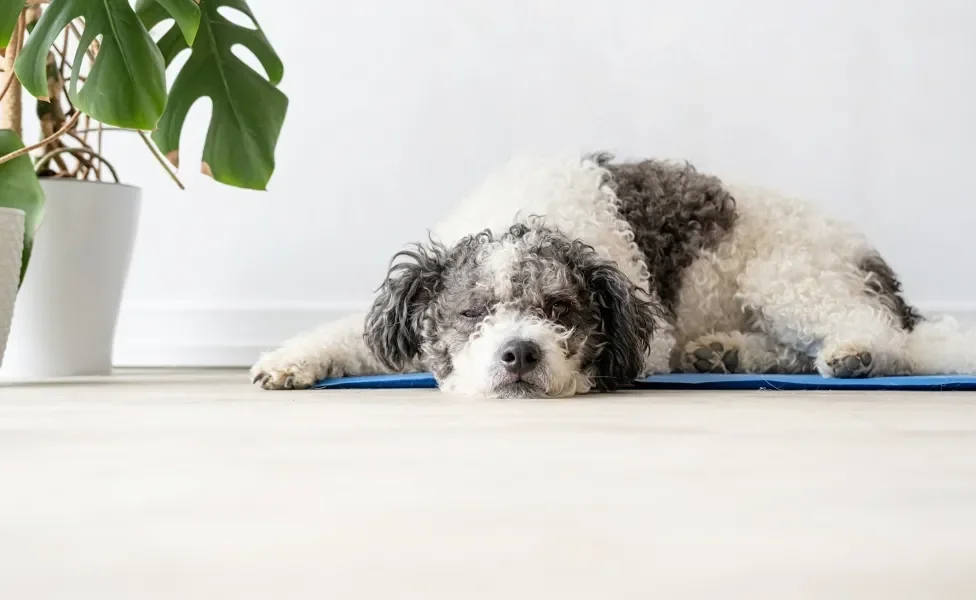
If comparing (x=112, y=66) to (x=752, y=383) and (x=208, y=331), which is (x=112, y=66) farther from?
(x=208, y=331)

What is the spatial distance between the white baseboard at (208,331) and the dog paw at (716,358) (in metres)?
1.65

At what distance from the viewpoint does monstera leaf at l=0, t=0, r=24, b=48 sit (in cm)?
235

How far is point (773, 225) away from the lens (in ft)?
10.7

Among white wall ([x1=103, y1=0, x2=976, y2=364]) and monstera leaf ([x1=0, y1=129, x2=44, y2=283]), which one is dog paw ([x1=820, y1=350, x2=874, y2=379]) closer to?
white wall ([x1=103, y1=0, x2=976, y2=364])

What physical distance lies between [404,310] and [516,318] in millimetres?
379

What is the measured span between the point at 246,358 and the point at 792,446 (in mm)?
3123

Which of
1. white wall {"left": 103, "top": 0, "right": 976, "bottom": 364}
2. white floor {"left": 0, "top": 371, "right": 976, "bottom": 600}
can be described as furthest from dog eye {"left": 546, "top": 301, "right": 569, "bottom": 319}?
white wall {"left": 103, "top": 0, "right": 976, "bottom": 364}

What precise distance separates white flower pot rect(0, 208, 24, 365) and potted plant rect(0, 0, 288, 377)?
1.4 inches

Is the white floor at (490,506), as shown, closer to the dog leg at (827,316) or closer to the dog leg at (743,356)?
the dog leg at (827,316)

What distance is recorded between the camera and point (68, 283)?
317 centimetres

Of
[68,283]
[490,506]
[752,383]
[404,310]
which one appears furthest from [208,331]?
[490,506]

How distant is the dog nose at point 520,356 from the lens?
7.95 feet

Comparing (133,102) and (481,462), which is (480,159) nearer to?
(133,102)

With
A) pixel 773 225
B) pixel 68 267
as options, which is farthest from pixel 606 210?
pixel 68 267
